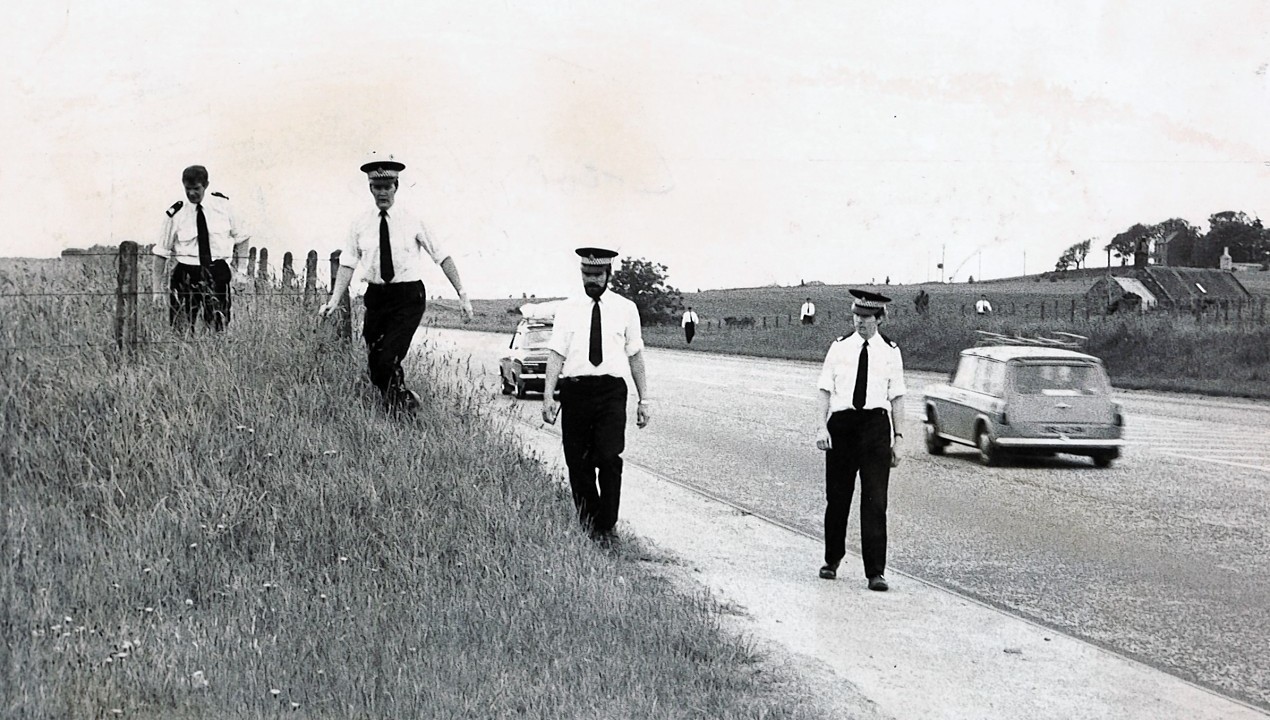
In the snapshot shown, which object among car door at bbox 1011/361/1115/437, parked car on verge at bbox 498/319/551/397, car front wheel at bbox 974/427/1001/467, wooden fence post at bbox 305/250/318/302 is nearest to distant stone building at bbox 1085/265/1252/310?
parked car on verge at bbox 498/319/551/397

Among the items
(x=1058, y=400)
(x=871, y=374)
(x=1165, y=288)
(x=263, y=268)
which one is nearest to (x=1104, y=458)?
(x=1058, y=400)

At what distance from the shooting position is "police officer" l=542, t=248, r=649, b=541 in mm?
9062

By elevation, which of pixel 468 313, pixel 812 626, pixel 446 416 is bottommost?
pixel 812 626

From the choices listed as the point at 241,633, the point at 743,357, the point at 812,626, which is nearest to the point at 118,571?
the point at 241,633

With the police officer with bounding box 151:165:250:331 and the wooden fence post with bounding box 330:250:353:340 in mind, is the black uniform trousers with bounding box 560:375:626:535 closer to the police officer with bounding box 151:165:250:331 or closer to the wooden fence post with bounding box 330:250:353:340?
the wooden fence post with bounding box 330:250:353:340

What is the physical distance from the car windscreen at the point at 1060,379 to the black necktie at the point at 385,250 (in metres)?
8.34

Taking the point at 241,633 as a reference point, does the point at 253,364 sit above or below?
above

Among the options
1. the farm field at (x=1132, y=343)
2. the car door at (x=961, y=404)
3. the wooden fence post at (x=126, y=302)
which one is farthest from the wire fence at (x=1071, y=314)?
the wooden fence post at (x=126, y=302)

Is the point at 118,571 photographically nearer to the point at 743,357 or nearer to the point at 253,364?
the point at 253,364

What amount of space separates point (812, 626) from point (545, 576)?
5.23 feet

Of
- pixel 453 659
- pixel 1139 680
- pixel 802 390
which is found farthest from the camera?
pixel 802 390

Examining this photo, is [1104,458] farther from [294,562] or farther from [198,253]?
[294,562]

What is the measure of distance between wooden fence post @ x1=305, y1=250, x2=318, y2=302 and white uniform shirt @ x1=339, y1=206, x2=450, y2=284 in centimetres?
209

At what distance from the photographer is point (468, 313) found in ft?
37.0
